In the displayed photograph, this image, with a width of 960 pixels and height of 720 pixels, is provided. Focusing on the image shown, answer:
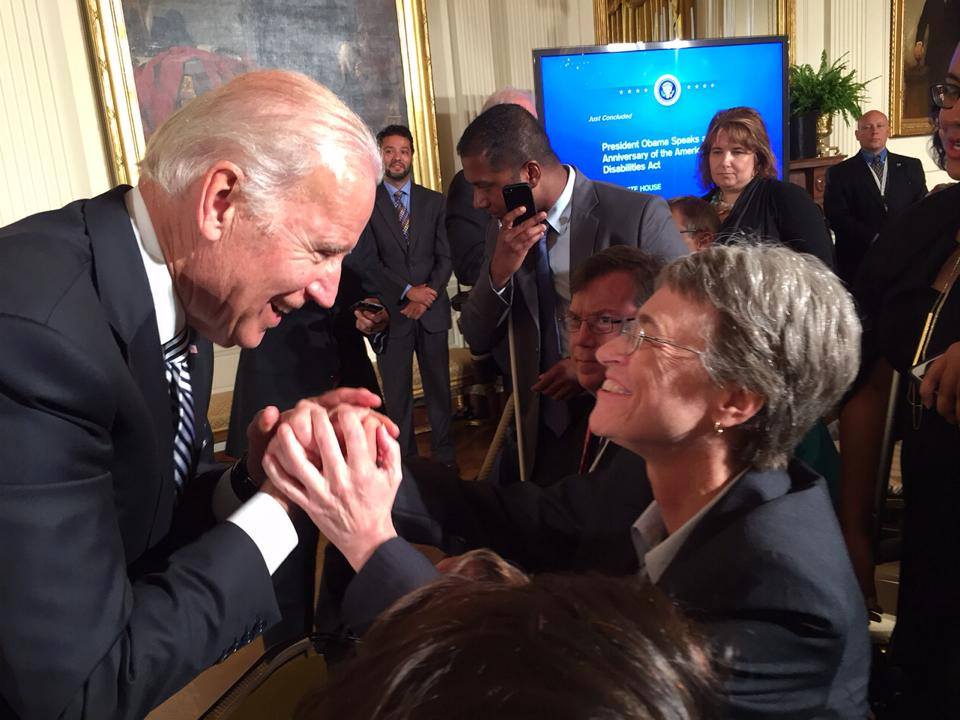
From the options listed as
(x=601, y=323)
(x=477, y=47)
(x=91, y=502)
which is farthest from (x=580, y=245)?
(x=477, y=47)

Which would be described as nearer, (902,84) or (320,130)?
(320,130)

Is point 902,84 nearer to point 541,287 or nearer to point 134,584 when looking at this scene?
point 541,287

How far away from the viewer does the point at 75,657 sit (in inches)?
36.0

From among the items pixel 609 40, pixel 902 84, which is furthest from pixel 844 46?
pixel 609 40

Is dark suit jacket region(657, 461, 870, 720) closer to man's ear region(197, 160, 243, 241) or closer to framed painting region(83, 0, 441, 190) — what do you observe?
man's ear region(197, 160, 243, 241)

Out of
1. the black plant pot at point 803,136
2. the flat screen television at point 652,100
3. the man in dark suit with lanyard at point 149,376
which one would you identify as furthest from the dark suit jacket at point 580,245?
the black plant pot at point 803,136

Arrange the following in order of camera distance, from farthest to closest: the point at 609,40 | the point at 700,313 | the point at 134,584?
the point at 609,40 < the point at 700,313 < the point at 134,584

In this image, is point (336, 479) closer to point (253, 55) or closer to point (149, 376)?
point (149, 376)

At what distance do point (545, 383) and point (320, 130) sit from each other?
122 cm

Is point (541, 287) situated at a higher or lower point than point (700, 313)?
lower

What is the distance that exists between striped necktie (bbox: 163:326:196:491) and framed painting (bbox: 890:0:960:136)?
8420 millimetres

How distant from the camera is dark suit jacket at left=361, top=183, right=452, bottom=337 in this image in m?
4.94

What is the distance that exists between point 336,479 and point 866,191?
563cm

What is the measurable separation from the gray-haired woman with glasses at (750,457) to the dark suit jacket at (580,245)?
1.10 meters
